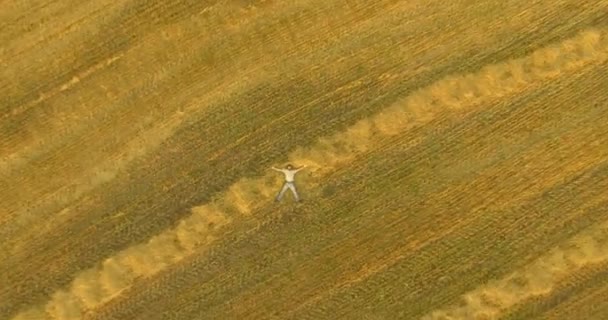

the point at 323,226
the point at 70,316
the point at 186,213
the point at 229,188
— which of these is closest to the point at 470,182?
the point at 323,226

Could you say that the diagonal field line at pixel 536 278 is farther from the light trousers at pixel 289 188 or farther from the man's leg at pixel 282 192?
the man's leg at pixel 282 192

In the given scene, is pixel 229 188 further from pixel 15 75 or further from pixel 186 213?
pixel 15 75

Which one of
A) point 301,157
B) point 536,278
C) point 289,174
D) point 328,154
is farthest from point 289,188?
point 536,278

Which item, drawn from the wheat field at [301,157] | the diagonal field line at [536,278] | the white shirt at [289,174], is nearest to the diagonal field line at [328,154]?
the wheat field at [301,157]

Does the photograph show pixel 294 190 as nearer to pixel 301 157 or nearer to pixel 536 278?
pixel 301 157

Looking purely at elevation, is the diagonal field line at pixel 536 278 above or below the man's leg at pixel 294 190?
below

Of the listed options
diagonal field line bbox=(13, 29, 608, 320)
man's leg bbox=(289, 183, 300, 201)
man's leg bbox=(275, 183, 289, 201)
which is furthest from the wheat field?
man's leg bbox=(289, 183, 300, 201)
